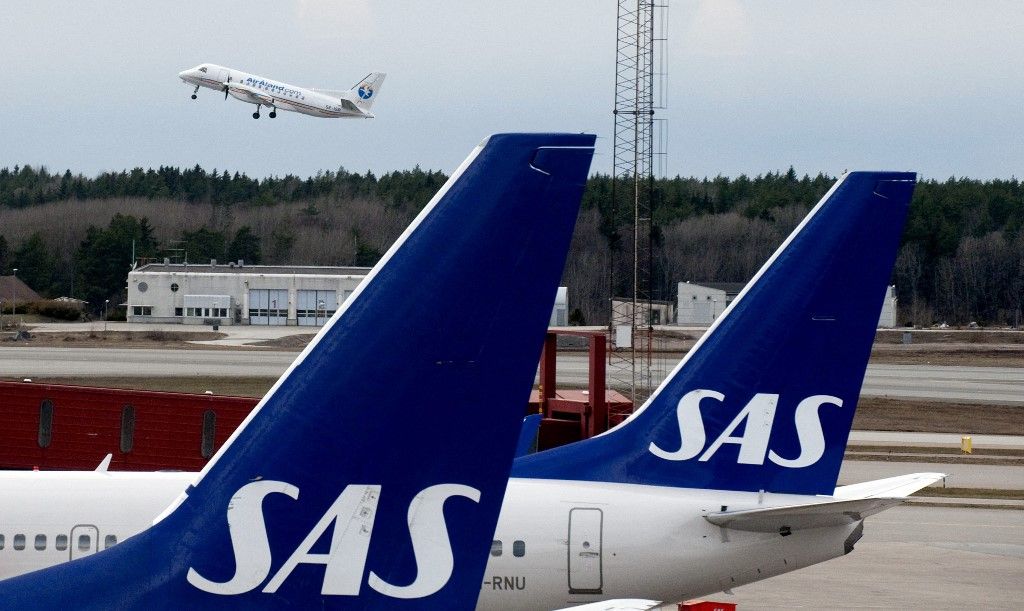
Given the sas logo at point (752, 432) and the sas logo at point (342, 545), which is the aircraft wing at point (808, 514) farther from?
the sas logo at point (342, 545)

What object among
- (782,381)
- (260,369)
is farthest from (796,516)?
(260,369)

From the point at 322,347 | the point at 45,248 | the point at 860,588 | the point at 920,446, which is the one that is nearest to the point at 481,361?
the point at 322,347

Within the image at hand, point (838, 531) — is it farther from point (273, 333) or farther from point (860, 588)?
point (273, 333)

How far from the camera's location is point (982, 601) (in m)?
21.8

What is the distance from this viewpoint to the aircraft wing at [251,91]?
295 feet

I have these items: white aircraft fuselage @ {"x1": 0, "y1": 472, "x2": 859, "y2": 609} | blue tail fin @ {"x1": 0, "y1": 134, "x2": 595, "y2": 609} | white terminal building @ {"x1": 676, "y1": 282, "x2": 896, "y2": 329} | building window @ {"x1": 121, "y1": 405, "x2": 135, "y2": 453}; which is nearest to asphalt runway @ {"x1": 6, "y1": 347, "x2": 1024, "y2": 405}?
white terminal building @ {"x1": 676, "y1": 282, "x2": 896, "y2": 329}

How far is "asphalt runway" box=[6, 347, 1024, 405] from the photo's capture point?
7069 centimetres

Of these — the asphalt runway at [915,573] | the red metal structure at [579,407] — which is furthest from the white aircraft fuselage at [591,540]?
the red metal structure at [579,407]

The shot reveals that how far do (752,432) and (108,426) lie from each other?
14.6 metres

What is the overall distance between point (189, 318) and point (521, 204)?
115 metres

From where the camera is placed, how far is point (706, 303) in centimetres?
13450

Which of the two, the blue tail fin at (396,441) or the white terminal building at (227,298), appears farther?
the white terminal building at (227,298)

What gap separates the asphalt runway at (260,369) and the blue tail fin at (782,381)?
Answer: 176 feet

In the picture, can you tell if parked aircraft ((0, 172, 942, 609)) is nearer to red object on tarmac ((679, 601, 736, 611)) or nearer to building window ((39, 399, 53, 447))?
red object on tarmac ((679, 601, 736, 611))
